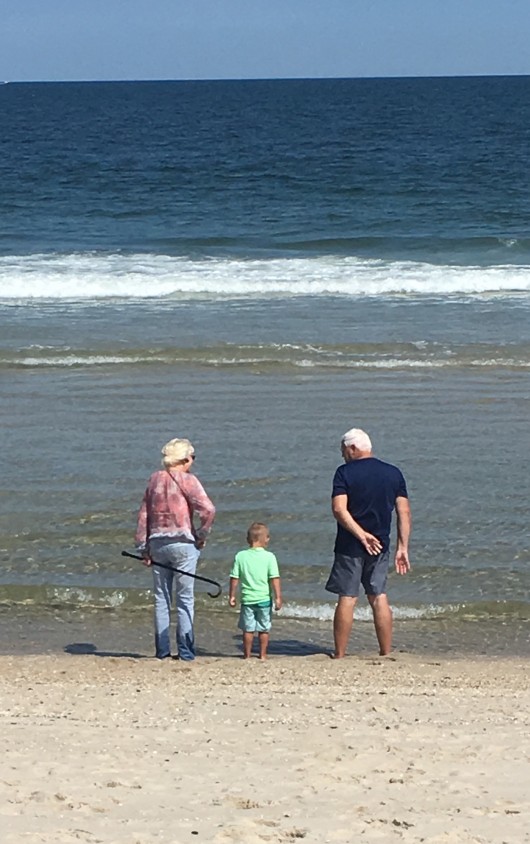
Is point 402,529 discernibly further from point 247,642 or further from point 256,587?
point 247,642

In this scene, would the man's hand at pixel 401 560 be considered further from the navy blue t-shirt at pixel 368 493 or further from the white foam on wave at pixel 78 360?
the white foam on wave at pixel 78 360

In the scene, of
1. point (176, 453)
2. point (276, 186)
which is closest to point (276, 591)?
point (176, 453)

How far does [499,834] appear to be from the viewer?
15.5 feet

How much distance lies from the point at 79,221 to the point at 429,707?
2806 centimetres

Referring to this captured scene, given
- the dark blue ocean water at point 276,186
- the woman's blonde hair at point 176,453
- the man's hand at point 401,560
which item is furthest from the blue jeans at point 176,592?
the dark blue ocean water at point 276,186

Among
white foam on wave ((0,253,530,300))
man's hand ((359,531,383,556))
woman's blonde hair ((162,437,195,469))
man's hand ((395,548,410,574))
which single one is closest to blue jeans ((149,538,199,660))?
woman's blonde hair ((162,437,195,469))

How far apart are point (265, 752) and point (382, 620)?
2044 mm

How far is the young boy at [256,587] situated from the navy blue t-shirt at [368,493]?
477 millimetres

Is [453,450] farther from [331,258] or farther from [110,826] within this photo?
[331,258]

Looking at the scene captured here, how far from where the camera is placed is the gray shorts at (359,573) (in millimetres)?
7512

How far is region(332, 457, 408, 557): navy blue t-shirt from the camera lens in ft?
24.3

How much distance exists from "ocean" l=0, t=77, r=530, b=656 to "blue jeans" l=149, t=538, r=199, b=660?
492mm

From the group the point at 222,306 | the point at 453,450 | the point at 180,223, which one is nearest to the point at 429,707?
the point at 453,450

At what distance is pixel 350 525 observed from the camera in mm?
7371
